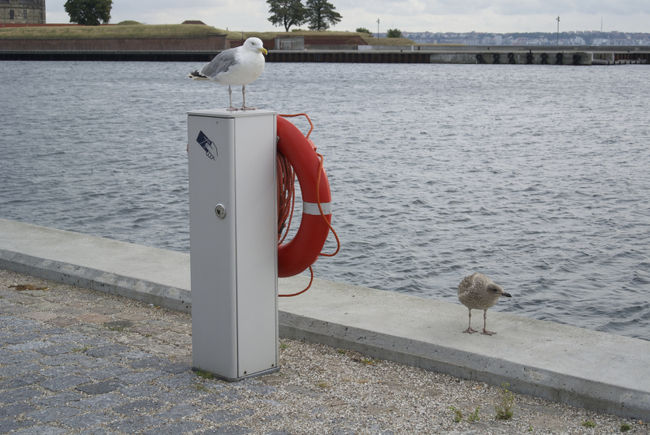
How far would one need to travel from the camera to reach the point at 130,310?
212 inches

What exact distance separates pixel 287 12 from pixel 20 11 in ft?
141

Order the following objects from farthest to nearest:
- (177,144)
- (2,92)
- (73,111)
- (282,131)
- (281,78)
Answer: (281,78) → (2,92) → (73,111) → (177,144) → (282,131)

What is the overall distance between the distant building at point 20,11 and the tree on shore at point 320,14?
43.9m

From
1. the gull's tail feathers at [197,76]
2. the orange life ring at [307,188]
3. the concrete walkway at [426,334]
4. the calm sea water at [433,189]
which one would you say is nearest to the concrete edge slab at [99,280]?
the concrete walkway at [426,334]

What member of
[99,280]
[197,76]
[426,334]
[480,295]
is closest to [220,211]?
[197,76]

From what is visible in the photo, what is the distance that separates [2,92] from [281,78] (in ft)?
90.1

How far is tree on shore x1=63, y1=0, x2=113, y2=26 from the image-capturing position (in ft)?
339

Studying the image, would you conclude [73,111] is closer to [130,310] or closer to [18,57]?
[130,310]

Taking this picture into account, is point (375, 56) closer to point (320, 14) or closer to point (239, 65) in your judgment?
point (320, 14)

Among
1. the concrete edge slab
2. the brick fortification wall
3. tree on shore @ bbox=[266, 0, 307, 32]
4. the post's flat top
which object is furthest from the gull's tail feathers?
tree on shore @ bbox=[266, 0, 307, 32]

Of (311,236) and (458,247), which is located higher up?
(311,236)

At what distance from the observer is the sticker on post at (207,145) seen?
4133mm

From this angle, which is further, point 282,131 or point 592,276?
point 592,276

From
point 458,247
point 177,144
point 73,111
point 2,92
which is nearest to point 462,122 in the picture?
point 177,144
